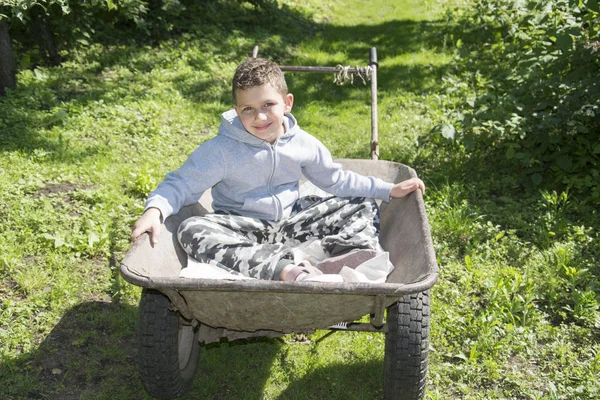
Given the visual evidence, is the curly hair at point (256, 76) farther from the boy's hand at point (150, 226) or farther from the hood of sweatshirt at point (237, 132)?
the boy's hand at point (150, 226)

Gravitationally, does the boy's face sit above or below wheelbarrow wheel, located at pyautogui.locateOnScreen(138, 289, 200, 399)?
above

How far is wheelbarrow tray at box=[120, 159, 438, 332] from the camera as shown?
88.5 inches

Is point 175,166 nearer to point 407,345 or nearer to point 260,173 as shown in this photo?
point 260,173

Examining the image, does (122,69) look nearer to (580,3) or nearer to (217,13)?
(217,13)

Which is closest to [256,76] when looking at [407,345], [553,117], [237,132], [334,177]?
[237,132]

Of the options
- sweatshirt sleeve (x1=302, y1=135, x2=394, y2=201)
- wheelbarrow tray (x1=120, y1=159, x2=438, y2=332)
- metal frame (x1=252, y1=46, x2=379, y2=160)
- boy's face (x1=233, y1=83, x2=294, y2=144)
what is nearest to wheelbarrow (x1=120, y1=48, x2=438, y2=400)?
wheelbarrow tray (x1=120, y1=159, x2=438, y2=332)

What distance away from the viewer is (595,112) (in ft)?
15.8

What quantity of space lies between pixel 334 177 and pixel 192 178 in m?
0.80

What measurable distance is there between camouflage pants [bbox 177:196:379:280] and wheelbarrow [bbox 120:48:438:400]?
0.13m

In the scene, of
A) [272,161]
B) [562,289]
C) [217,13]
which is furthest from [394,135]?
[217,13]

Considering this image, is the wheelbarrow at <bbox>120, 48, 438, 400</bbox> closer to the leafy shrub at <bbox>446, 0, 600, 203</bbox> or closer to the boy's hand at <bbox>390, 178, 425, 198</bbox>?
the boy's hand at <bbox>390, 178, 425, 198</bbox>

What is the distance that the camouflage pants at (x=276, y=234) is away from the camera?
9.28 feet

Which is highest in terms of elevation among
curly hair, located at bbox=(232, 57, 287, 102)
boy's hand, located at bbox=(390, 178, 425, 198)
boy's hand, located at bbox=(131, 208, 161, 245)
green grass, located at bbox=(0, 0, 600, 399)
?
curly hair, located at bbox=(232, 57, 287, 102)

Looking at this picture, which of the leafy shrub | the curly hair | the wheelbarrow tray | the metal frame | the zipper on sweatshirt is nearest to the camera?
the wheelbarrow tray
